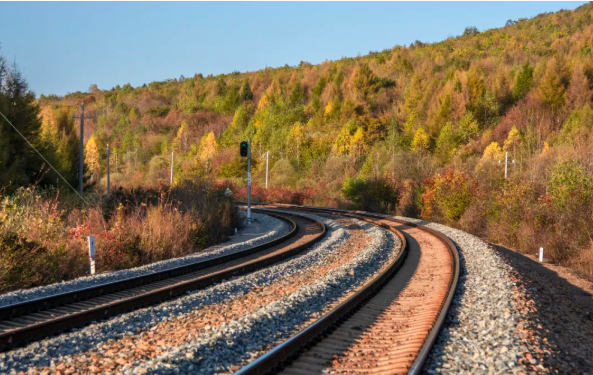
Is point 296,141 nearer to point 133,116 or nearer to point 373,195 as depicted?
point 373,195

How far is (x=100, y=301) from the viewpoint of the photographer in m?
9.01

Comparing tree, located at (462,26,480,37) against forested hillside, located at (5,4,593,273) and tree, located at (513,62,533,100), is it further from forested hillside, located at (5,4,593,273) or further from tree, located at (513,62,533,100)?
tree, located at (513,62,533,100)

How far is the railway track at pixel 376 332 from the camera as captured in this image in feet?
19.3

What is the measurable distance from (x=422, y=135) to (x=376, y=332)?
62971 millimetres

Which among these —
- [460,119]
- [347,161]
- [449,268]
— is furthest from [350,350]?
[460,119]

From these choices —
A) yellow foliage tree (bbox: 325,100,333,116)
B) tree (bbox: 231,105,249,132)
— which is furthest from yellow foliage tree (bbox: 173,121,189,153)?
yellow foliage tree (bbox: 325,100,333,116)

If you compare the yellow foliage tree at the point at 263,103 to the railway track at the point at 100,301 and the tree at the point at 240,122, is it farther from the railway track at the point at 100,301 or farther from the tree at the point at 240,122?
the railway track at the point at 100,301

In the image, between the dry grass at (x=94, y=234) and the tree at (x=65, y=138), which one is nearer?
the dry grass at (x=94, y=234)

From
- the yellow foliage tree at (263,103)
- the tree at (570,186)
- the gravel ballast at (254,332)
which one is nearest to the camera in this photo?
the gravel ballast at (254,332)

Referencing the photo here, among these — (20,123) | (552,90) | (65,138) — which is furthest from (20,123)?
(552,90)

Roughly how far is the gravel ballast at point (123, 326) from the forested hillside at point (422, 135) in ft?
32.6

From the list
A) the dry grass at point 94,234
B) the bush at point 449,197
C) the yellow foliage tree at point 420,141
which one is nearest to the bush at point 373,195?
the bush at point 449,197

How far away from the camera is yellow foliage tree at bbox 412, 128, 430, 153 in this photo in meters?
66.9

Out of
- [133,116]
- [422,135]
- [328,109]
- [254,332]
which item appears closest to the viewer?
[254,332]
